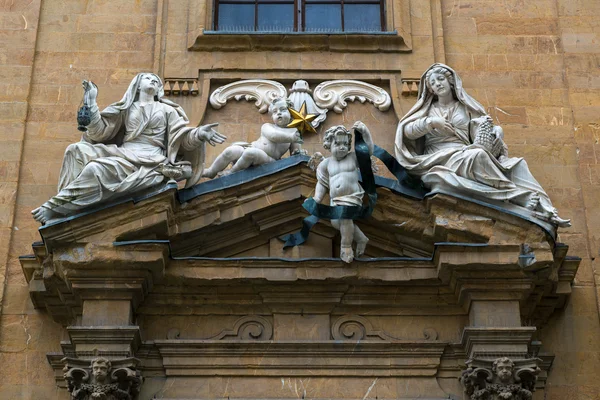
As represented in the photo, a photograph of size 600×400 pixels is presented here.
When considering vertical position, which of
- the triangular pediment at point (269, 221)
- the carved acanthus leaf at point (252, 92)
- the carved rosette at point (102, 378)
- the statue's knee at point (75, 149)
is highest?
the carved acanthus leaf at point (252, 92)

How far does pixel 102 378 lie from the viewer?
11.5 meters

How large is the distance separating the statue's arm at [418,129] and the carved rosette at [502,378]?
2.33m

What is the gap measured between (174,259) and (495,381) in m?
2.91

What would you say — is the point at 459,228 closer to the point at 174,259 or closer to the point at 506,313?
the point at 506,313

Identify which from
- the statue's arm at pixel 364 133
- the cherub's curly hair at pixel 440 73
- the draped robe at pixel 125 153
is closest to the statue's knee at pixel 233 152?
the draped robe at pixel 125 153

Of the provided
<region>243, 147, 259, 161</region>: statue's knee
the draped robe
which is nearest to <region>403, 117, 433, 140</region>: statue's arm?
<region>243, 147, 259, 161</region>: statue's knee

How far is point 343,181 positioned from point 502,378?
2143mm

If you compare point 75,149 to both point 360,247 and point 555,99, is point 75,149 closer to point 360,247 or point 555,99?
point 360,247

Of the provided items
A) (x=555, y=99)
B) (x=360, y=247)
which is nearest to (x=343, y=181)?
(x=360, y=247)

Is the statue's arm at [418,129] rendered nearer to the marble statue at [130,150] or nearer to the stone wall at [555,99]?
the stone wall at [555,99]

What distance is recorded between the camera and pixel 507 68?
564 inches

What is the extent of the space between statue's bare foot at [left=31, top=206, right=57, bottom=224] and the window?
351 centimetres

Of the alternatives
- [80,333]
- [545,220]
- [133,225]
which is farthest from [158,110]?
[545,220]

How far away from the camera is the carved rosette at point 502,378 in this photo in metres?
11.5
